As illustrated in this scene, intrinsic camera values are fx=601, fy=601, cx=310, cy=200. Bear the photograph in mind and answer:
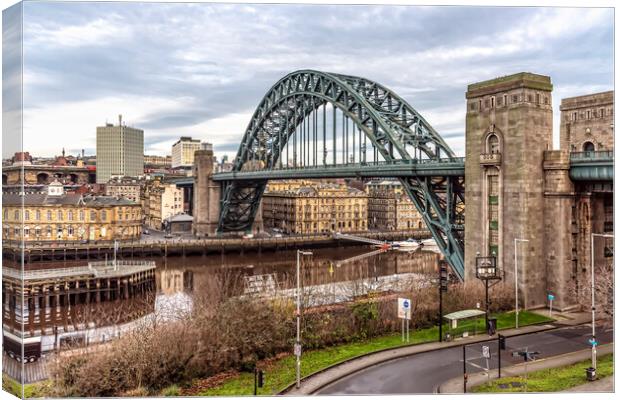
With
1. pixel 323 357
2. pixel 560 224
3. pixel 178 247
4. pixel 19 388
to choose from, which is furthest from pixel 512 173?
pixel 178 247

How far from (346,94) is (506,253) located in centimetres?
2629

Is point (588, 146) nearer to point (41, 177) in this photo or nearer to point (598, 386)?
point (598, 386)

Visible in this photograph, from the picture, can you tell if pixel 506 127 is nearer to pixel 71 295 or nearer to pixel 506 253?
pixel 506 253

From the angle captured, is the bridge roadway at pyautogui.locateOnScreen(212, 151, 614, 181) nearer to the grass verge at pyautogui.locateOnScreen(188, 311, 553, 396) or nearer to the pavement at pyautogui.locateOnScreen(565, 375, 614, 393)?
the grass verge at pyautogui.locateOnScreen(188, 311, 553, 396)

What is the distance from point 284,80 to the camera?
65.9 meters

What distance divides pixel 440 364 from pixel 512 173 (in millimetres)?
11739

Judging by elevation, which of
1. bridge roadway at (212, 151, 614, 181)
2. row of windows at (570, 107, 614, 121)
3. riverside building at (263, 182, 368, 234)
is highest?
row of windows at (570, 107, 614, 121)

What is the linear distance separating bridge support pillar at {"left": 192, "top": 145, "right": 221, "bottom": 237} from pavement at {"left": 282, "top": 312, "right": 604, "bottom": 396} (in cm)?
6052

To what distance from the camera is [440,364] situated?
20.4 m

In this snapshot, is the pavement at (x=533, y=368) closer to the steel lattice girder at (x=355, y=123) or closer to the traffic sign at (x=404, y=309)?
the traffic sign at (x=404, y=309)

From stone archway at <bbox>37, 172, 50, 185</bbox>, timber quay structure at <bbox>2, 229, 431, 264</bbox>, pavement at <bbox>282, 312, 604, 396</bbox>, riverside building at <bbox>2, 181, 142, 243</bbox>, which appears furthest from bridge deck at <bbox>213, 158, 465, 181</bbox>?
stone archway at <bbox>37, 172, 50, 185</bbox>

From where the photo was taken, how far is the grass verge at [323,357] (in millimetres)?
18812

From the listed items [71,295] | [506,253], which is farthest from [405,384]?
[71,295]

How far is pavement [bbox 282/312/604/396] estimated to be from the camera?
18.2 meters
